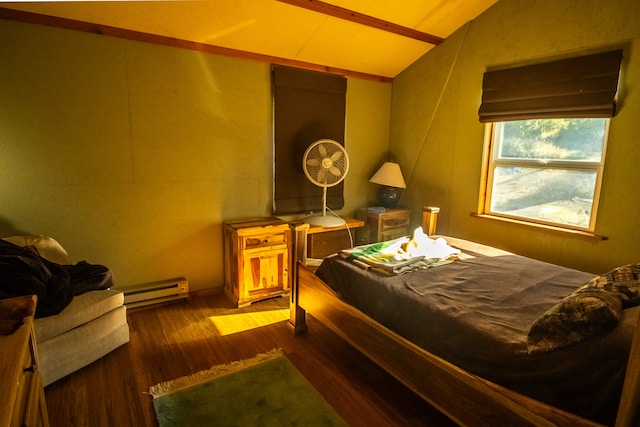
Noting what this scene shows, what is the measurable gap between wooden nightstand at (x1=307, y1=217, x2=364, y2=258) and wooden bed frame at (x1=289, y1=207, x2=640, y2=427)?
2.98ft

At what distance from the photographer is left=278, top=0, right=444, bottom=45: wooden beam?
2.68 metres

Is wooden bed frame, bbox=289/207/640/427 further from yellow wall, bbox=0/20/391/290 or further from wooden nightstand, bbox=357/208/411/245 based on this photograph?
wooden nightstand, bbox=357/208/411/245

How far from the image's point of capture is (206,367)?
2172 millimetres

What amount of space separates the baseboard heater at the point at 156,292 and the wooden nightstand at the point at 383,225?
6.22ft

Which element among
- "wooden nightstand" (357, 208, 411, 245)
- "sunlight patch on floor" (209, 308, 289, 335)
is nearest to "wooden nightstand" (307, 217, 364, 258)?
"wooden nightstand" (357, 208, 411, 245)

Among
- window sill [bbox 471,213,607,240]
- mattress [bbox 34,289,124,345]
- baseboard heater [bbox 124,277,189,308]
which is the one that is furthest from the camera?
baseboard heater [bbox 124,277,189,308]

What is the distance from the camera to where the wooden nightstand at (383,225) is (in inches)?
147

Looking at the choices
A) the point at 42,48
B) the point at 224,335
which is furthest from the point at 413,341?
the point at 42,48

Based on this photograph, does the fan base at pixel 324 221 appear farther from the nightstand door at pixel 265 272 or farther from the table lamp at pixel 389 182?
the table lamp at pixel 389 182

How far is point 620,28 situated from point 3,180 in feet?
13.9

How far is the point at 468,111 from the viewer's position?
3303 millimetres

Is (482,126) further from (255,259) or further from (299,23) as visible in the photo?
(255,259)

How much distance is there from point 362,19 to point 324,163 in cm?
124

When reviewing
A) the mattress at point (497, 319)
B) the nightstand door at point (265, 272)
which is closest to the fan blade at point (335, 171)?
the nightstand door at point (265, 272)
